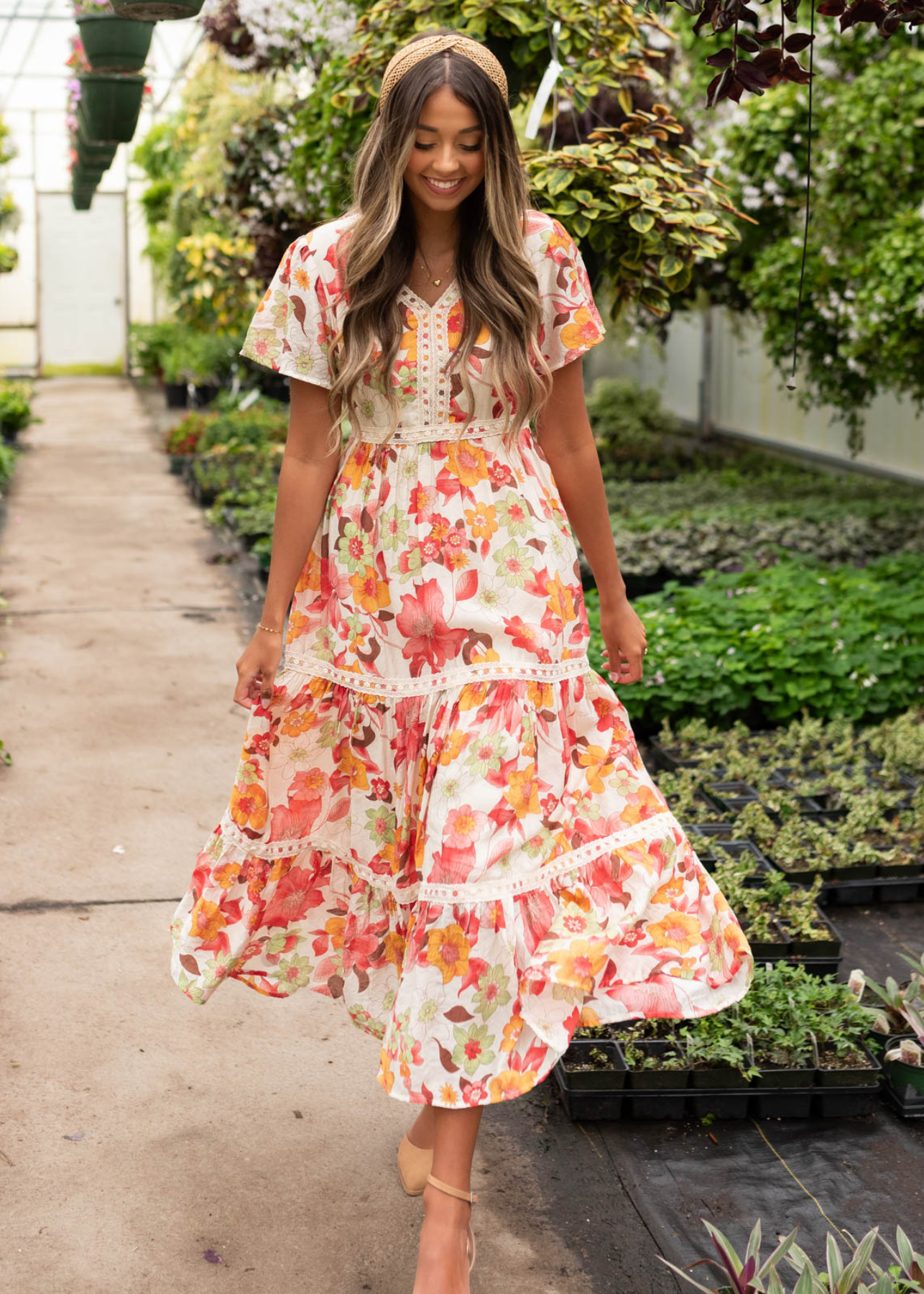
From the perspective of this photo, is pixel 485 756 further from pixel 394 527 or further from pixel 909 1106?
pixel 909 1106

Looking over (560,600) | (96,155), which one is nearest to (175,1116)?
(560,600)

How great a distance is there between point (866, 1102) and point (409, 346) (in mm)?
1493

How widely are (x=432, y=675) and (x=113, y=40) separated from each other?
4351 millimetres

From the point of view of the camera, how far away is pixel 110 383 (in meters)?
18.8

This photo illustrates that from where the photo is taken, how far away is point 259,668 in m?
2.03

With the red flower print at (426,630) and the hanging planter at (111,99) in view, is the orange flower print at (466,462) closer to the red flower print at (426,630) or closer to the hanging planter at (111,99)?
the red flower print at (426,630)

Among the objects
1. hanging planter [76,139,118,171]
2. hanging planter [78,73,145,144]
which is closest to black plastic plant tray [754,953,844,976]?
hanging planter [78,73,145,144]

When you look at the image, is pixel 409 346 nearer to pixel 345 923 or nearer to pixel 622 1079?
pixel 345 923

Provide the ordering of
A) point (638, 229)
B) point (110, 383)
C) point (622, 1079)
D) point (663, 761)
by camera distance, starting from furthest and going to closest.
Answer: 1. point (110, 383)
2. point (663, 761)
3. point (638, 229)
4. point (622, 1079)

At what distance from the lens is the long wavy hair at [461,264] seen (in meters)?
1.85

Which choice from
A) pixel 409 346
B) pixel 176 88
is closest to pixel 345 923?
pixel 409 346

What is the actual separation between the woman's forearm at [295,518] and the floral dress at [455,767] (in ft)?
0.09

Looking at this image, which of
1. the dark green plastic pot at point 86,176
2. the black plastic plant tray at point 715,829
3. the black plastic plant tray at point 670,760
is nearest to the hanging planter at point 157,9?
the black plastic plant tray at point 670,760

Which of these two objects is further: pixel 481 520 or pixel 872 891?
pixel 872 891
